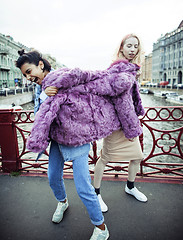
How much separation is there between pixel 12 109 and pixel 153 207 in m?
2.31

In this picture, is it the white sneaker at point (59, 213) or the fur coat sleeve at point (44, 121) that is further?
the white sneaker at point (59, 213)

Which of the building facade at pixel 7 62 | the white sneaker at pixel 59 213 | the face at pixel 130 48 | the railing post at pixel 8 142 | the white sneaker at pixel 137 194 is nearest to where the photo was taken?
the face at pixel 130 48

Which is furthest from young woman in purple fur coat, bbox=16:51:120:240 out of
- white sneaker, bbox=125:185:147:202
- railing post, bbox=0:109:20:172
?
railing post, bbox=0:109:20:172

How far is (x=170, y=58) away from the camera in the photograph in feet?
228

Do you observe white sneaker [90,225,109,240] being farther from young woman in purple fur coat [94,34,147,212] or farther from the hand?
the hand

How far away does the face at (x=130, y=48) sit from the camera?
161 cm

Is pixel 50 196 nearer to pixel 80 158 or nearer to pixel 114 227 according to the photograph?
pixel 114 227

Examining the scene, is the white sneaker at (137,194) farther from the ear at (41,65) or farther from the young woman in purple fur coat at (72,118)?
the ear at (41,65)

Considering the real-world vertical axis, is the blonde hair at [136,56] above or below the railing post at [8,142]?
above

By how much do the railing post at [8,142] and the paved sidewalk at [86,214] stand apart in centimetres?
36

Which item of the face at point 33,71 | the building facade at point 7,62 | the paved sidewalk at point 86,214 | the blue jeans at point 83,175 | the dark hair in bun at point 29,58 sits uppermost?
the building facade at point 7,62

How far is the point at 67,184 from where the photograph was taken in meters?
2.40

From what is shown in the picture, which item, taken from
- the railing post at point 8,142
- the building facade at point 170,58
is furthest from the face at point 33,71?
the building facade at point 170,58

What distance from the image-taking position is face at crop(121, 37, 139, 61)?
1.61 meters
